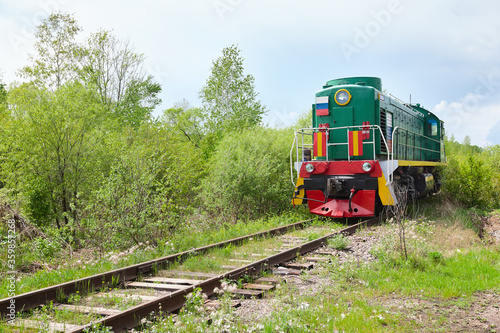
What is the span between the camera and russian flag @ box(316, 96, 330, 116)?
11.3 meters

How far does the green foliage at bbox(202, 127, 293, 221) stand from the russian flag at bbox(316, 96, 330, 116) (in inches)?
93.0

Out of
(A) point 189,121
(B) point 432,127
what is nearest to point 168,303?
(B) point 432,127

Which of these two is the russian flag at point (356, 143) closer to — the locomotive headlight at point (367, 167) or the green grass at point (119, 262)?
the locomotive headlight at point (367, 167)

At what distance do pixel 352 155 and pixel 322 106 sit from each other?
66.3 inches

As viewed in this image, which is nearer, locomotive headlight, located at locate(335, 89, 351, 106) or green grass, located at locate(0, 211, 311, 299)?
green grass, located at locate(0, 211, 311, 299)

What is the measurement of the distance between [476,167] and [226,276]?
46.5ft

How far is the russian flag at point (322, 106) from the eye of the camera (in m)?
11.3

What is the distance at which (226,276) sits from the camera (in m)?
5.18

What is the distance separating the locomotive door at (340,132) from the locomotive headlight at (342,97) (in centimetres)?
17

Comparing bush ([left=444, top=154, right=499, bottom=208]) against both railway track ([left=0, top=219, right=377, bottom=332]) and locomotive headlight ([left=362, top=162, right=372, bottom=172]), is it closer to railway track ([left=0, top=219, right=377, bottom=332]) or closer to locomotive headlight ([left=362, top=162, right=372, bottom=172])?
locomotive headlight ([left=362, top=162, right=372, bottom=172])

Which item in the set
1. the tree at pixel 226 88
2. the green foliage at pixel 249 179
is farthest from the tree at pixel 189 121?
the green foliage at pixel 249 179

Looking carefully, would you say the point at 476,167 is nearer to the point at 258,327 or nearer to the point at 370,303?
the point at 370,303

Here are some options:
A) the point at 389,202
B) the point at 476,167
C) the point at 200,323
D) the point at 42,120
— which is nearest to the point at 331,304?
the point at 200,323

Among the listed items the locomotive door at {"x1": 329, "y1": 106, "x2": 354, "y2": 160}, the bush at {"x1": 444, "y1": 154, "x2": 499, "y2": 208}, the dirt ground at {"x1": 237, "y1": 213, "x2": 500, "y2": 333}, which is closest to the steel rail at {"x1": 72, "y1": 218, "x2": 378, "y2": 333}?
the dirt ground at {"x1": 237, "y1": 213, "x2": 500, "y2": 333}
